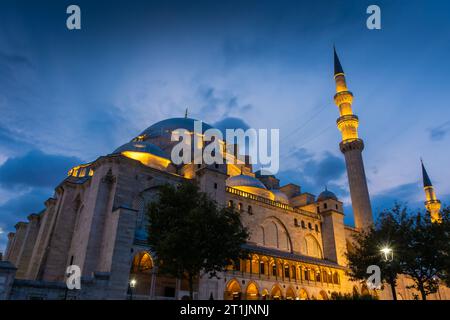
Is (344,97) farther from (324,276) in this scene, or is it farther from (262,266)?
(262,266)

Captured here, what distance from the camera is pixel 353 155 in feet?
153

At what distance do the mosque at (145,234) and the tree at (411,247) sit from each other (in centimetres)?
823

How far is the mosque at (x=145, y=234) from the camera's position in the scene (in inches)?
973

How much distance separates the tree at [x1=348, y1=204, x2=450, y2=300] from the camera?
23438 mm

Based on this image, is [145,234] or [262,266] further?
[262,266]

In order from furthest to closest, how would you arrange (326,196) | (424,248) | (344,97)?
(344,97)
(326,196)
(424,248)

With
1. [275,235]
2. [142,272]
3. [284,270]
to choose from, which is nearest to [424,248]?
[284,270]

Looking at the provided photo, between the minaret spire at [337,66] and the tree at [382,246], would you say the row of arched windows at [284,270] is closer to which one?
the tree at [382,246]

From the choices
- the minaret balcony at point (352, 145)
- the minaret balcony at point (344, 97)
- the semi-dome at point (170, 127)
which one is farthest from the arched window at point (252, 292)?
the minaret balcony at point (344, 97)

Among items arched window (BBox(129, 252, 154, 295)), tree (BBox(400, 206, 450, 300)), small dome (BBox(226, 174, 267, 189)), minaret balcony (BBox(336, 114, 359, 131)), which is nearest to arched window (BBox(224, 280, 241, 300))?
arched window (BBox(129, 252, 154, 295))

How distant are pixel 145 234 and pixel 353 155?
31902 mm

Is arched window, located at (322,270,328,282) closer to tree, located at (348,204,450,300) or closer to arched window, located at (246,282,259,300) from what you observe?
arched window, located at (246,282,259,300)

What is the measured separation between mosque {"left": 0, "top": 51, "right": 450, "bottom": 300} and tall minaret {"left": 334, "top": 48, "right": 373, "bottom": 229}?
139 mm

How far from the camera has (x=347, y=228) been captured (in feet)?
153
